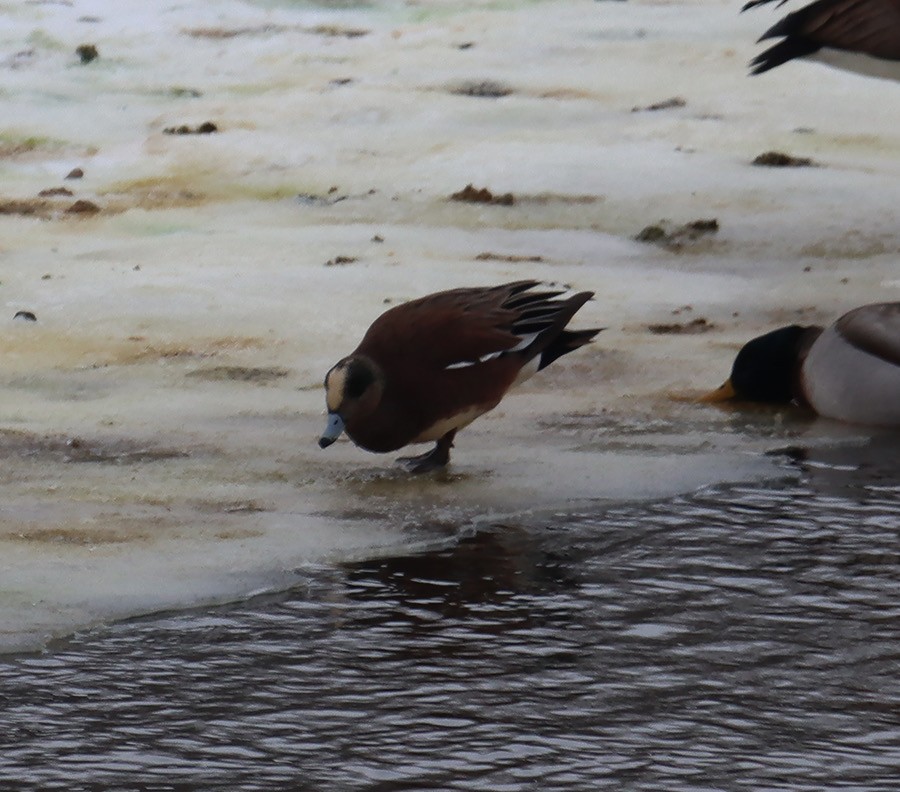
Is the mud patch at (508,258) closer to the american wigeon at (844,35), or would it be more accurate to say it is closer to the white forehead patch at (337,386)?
the american wigeon at (844,35)

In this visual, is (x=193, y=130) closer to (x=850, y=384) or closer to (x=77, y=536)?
(x=850, y=384)

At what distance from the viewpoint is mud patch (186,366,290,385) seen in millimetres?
7017

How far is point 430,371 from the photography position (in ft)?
19.1

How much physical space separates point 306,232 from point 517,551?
4.65 meters

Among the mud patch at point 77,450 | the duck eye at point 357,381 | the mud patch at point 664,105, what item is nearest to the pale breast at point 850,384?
the duck eye at point 357,381

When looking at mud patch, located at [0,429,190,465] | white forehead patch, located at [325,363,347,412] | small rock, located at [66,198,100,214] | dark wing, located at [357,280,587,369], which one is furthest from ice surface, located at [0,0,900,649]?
dark wing, located at [357,280,587,369]

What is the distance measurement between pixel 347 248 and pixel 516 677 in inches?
206

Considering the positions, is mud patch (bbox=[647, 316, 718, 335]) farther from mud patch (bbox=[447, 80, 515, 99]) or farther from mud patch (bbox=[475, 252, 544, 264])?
mud patch (bbox=[447, 80, 515, 99])

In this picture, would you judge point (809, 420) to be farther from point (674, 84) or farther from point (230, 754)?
point (674, 84)

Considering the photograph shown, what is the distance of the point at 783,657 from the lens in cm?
431

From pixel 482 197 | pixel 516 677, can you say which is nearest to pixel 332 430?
pixel 516 677

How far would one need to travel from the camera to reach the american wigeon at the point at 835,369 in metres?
6.55

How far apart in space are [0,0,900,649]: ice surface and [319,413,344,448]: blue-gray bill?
0.15 meters

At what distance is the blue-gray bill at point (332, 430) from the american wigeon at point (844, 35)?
4.03 m
